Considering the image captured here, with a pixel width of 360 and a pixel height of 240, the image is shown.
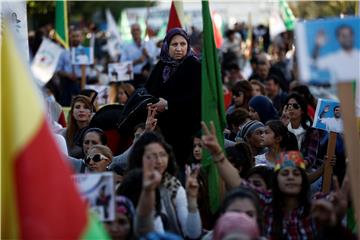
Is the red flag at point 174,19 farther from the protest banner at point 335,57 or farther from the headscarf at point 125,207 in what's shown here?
the protest banner at point 335,57

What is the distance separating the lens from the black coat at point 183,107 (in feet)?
33.2

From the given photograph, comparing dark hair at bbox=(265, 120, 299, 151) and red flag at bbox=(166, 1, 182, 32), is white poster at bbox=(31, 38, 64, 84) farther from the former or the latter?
dark hair at bbox=(265, 120, 299, 151)

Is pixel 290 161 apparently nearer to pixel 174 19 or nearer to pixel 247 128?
pixel 247 128

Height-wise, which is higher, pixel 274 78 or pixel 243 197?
pixel 274 78

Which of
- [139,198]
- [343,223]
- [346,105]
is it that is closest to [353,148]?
[346,105]

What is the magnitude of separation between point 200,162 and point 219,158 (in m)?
1.45

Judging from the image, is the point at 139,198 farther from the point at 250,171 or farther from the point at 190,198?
the point at 250,171

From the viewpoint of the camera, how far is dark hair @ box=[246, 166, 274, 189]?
325 inches

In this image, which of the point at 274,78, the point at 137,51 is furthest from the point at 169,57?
the point at 137,51

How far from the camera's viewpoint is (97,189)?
23.6 feet

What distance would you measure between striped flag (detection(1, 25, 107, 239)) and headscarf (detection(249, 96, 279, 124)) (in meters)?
6.13

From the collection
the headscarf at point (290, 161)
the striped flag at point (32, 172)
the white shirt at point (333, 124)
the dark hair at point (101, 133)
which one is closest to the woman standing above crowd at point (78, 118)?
the dark hair at point (101, 133)

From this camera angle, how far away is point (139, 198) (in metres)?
7.61

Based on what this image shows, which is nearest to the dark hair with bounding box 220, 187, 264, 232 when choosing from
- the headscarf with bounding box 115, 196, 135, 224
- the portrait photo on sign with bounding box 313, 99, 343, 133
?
the headscarf with bounding box 115, 196, 135, 224
